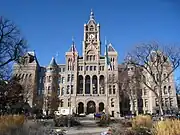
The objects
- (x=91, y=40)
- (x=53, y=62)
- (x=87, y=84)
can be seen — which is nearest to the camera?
(x=87, y=84)

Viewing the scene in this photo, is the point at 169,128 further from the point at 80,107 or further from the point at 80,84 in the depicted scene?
the point at 80,84

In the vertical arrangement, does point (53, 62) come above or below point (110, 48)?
below

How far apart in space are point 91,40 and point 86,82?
17.0m

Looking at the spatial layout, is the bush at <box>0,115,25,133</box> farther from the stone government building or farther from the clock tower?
the clock tower

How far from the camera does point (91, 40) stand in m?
78.6

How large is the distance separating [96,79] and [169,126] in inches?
2625

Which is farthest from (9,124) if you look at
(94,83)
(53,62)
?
(53,62)

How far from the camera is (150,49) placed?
32281 millimetres

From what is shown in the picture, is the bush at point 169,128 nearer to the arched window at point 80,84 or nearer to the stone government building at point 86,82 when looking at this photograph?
the stone government building at point 86,82

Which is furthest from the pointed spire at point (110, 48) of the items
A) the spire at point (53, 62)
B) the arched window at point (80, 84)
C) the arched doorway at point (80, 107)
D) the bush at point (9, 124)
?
the bush at point (9, 124)

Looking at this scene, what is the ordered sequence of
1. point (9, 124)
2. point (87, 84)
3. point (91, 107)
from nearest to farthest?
1. point (9, 124)
2. point (91, 107)
3. point (87, 84)

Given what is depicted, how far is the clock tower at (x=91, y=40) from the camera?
248ft

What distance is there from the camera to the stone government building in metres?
69.1

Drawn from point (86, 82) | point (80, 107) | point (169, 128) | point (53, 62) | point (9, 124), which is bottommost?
point (80, 107)
